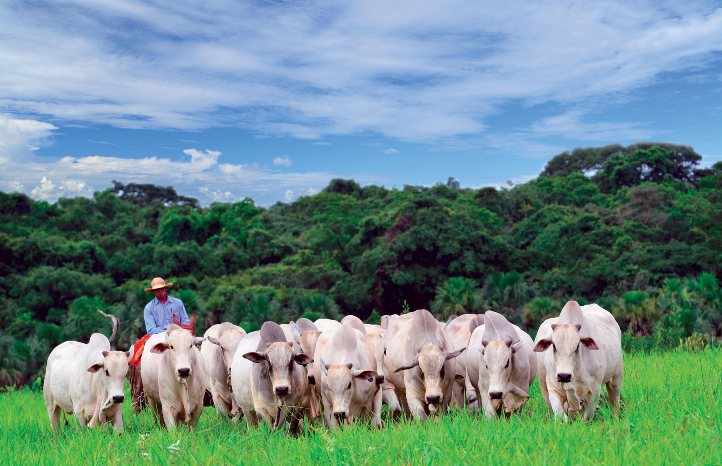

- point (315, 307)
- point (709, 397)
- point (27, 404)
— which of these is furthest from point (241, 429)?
point (315, 307)

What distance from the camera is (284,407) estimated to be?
665 cm

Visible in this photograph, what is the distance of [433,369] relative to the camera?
21.3 feet

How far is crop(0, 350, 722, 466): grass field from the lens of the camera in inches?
176

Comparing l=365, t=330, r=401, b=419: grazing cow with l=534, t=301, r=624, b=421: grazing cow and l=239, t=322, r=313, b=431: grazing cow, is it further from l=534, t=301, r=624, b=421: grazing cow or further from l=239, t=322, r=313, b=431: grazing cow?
l=534, t=301, r=624, b=421: grazing cow

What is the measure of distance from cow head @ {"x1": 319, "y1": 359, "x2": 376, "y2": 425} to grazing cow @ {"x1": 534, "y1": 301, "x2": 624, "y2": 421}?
199 centimetres

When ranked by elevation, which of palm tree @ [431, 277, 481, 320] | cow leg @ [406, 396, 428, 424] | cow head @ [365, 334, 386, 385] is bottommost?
palm tree @ [431, 277, 481, 320]

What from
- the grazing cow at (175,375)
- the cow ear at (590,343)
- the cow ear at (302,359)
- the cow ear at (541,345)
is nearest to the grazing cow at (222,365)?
the grazing cow at (175,375)

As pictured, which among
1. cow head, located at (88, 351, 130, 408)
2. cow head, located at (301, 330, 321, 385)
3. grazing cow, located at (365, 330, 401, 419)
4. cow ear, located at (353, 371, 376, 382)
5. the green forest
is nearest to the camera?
cow ear, located at (353, 371, 376, 382)

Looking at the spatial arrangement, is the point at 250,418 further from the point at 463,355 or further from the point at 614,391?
the point at 614,391

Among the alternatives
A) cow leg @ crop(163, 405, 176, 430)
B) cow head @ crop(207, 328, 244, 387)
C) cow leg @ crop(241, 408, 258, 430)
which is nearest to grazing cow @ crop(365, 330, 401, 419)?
cow leg @ crop(241, 408, 258, 430)

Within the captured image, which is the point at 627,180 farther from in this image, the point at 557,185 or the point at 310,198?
the point at 310,198

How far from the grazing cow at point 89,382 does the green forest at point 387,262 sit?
9501mm

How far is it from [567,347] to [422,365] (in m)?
1.60

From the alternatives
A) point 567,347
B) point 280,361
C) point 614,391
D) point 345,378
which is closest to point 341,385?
point 345,378
